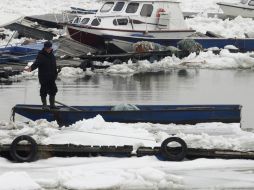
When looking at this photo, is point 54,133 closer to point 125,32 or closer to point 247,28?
point 125,32

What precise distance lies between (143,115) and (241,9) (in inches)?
1138

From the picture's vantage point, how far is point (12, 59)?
80.9 feet

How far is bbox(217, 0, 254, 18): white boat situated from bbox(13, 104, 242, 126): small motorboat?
27628 millimetres

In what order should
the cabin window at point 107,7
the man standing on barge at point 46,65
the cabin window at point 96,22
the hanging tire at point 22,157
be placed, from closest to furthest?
the hanging tire at point 22,157 → the man standing on barge at point 46,65 → the cabin window at point 96,22 → the cabin window at point 107,7

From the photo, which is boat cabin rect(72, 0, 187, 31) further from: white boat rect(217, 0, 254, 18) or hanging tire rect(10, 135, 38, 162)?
hanging tire rect(10, 135, 38, 162)

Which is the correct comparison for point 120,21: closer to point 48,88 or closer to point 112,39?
point 112,39

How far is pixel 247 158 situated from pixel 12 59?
16.0 metres

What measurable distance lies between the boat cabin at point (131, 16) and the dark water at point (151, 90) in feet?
14.5

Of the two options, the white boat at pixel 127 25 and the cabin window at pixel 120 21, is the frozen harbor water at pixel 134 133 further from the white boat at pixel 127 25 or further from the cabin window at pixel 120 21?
the cabin window at pixel 120 21

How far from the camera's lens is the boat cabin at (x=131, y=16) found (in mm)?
27578

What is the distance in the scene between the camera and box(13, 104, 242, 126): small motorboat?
1333 cm

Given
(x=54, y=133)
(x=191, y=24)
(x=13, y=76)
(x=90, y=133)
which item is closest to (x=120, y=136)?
(x=90, y=133)

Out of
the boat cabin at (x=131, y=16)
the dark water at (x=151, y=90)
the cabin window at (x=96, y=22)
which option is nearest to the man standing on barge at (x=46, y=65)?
the dark water at (x=151, y=90)

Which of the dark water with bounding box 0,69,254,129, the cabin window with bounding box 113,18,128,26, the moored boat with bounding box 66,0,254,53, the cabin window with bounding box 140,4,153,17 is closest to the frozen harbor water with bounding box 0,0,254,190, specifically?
the dark water with bounding box 0,69,254,129
